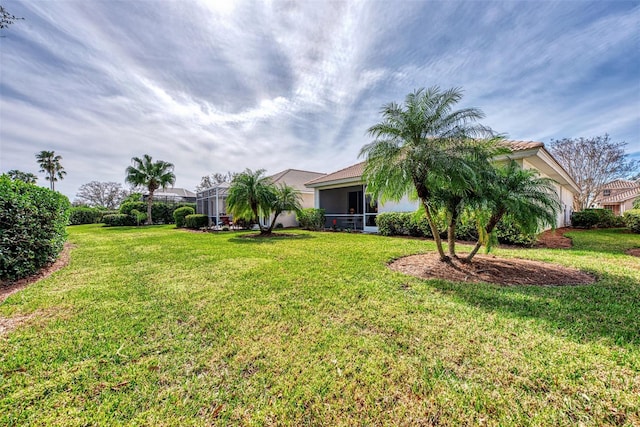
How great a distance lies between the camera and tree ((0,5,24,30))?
4369 mm

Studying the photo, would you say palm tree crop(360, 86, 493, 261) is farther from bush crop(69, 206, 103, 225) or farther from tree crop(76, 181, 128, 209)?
tree crop(76, 181, 128, 209)

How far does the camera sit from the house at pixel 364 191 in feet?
31.6

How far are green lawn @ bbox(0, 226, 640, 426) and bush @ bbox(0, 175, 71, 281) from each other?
93cm

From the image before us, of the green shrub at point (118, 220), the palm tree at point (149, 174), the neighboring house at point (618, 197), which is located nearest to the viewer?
the green shrub at point (118, 220)

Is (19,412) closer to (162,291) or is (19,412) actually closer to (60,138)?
(162,291)

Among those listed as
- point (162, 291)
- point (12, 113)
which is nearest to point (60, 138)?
point (12, 113)

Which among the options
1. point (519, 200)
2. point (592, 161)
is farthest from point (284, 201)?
point (592, 161)

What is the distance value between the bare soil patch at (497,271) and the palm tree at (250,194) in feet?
26.6

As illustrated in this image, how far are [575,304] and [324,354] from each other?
4037 mm

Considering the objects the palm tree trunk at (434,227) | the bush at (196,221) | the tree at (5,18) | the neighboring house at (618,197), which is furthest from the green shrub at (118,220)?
the neighboring house at (618,197)

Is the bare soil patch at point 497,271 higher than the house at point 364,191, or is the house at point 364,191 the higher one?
the house at point 364,191

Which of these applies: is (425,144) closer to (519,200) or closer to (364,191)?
(519,200)

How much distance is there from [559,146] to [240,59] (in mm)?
34478

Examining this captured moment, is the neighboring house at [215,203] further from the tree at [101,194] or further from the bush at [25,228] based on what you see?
the tree at [101,194]
